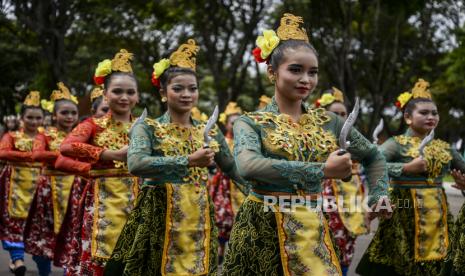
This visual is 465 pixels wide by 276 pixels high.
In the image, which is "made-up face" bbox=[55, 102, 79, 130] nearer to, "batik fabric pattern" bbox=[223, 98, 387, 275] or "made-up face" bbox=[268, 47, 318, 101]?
"batik fabric pattern" bbox=[223, 98, 387, 275]

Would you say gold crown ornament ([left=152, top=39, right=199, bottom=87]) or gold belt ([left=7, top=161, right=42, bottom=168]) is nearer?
gold crown ornament ([left=152, top=39, right=199, bottom=87])

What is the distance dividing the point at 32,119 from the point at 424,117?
5279 millimetres

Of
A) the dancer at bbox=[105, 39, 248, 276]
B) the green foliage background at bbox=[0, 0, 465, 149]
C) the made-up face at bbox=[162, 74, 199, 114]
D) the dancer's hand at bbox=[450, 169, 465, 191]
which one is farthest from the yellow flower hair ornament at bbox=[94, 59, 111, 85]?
the green foliage background at bbox=[0, 0, 465, 149]

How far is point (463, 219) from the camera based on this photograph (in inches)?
233

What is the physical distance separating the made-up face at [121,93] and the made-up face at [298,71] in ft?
8.89

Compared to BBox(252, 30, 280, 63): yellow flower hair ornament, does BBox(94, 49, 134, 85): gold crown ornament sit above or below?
above

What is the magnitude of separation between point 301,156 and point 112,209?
2837mm

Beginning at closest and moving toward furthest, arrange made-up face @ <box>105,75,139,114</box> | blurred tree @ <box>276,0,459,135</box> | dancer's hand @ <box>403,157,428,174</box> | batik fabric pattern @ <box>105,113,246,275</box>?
batik fabric pattern @ <box>105,113,246,275</box>, made-up face @ <box>105,75,139,114</box>, dancer's hand @ <box>403,157,428,174</box>, blurred tree @ <box>276,0,459,135</box>

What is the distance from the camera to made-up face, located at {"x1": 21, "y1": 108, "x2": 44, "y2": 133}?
992cm

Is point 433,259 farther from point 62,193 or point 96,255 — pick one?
point 62,193

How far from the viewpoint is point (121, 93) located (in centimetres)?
626

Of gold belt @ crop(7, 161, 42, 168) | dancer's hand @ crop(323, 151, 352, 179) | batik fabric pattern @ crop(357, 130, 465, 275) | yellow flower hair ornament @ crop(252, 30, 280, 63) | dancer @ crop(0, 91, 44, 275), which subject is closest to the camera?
dancer's hand @ crop(323, 151, 352, 179)

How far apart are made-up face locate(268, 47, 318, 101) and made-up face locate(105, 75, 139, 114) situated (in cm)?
271

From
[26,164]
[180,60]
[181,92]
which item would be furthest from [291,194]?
[26,164]
